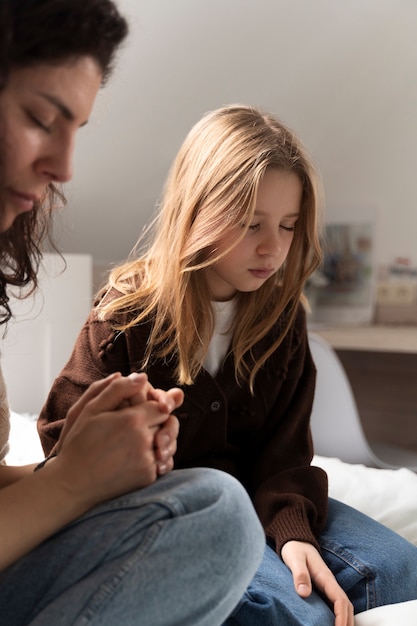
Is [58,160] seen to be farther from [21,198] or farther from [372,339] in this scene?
[372,339]

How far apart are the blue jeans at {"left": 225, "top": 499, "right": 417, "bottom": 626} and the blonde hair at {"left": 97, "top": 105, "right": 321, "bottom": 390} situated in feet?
0.95

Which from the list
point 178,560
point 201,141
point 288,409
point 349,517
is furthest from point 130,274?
point 178,560

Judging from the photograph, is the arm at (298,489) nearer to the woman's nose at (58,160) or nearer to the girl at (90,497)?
the girl at (90,497)

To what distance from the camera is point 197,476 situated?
817mm

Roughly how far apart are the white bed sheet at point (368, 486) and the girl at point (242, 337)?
0.56ft

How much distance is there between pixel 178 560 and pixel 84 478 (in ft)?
0.42

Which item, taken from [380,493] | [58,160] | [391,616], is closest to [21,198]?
[58,160]

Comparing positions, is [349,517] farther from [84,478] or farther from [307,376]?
[84,478]

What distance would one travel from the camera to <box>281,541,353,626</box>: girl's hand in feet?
3.39

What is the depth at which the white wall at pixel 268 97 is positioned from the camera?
2221mm

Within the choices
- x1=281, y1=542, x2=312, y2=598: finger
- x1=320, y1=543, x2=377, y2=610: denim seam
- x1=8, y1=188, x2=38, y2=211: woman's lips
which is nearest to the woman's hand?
x1=8, y1=188, x2=38, y2=211: woman's lips

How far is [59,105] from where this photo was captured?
2.43 ft

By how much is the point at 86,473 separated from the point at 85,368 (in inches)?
18.2

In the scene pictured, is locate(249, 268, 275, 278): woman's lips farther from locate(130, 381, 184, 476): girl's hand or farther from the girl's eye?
the girl's eye
